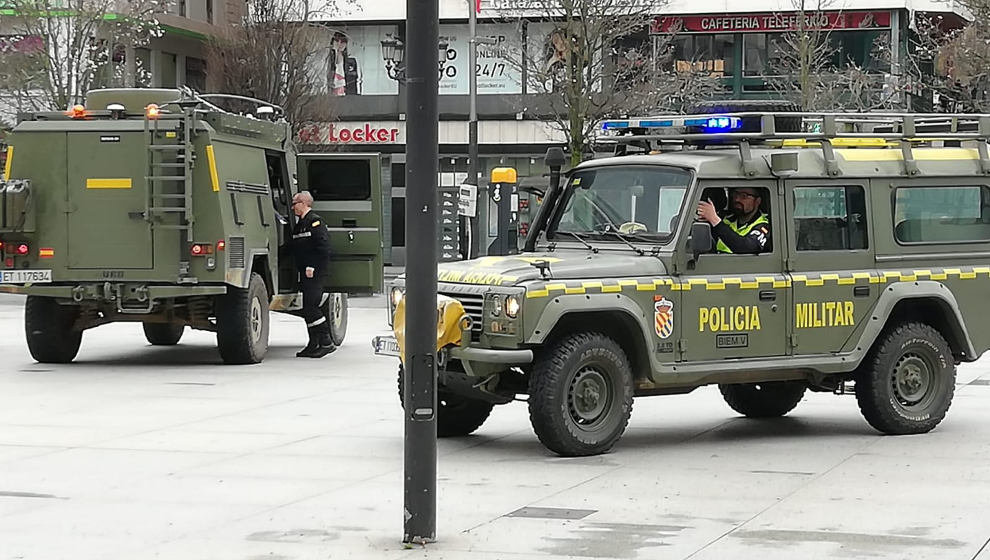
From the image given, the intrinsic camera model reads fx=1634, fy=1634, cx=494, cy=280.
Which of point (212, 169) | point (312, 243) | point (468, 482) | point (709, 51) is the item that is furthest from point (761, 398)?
point (709, 51)

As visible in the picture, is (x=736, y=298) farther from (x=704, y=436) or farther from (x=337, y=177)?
(x=337, y=177)

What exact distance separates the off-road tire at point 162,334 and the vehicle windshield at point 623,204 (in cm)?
981

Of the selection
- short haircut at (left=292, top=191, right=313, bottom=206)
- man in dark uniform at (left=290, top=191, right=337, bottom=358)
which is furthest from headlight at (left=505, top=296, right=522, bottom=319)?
short haircut at (left=292, top=191, right=313, bottom=206)

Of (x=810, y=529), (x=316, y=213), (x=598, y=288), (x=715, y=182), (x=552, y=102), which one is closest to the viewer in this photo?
(x=810, y=529)

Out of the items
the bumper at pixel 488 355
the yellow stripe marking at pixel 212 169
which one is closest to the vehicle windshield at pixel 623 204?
the bumper at pixel 488 355

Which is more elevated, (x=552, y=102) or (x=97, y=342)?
(x=552, y=102)

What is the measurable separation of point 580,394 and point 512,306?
0.82 meters

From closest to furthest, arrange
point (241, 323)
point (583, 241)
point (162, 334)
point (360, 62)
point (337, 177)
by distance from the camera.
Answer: point (583, 241) → point (241, 323) → point (337, 177) → point (162, 334) → point (360, 62)

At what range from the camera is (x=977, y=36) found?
33.6 m

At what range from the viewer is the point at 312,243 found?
1897 cm

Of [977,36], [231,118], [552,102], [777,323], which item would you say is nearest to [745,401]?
[777,323]

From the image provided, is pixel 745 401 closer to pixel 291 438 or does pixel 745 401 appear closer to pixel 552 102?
pixel 291 438

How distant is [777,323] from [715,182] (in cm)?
112

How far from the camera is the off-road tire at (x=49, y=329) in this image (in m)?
18.3
